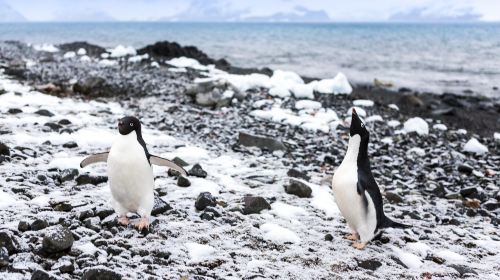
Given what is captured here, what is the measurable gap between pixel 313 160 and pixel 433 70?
66.0 ft

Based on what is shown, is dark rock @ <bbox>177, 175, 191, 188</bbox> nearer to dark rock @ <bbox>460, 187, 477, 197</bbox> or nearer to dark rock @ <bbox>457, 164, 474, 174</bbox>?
dark rock @ <bbox>460, 187, 477, 197</bbox>

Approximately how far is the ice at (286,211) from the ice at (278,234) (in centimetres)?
39

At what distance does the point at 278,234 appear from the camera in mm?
4355

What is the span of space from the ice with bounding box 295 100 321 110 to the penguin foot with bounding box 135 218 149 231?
7.12 meters

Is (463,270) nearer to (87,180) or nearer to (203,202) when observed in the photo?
(203,202)

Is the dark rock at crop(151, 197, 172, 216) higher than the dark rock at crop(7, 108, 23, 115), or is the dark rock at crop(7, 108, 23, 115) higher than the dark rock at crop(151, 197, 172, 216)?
the dark rock at crop(7, 108, 23, 115)

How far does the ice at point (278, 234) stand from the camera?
14.1 feet

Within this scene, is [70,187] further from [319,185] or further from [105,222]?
[319,185]

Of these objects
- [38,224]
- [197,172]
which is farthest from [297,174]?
[38,224]

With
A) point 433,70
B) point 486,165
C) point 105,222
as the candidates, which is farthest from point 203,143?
point 433,70

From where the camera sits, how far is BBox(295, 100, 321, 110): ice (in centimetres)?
1088

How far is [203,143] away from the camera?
7629 mm

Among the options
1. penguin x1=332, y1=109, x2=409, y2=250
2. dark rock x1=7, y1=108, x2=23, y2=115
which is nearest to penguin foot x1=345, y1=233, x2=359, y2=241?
penguin x1=332, y1=109, x2=409, y2=250

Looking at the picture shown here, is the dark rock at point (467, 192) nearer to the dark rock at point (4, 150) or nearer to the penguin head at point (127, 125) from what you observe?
the penguin head at point (127, 125)
